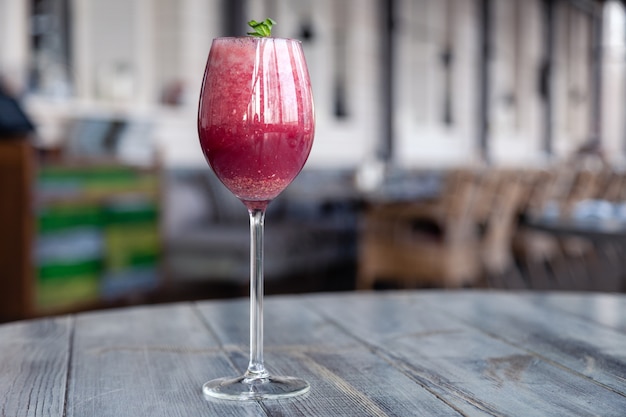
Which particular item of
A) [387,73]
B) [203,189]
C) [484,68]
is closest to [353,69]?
[387,73]

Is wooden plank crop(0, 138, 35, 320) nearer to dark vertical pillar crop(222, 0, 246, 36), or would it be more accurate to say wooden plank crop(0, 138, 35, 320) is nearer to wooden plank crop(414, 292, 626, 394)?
dark vertical pillar crop(222, 0, 246, 36)

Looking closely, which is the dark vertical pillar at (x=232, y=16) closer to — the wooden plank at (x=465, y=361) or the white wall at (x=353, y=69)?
the white wall at (x=353, y=69)

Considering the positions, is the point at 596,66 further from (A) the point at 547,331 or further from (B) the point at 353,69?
(A) the point at 547,331

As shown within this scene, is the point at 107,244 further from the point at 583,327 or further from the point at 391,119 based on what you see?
the point at 391,119

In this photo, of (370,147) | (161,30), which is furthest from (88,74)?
(370,147)

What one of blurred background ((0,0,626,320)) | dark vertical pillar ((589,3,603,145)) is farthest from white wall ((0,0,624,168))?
dark vertical pillar ((589,3,603,145))

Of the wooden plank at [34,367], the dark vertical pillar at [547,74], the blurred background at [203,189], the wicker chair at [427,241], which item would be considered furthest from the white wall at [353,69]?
the wooden plank at [34,367]

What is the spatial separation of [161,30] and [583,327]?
5469 mm

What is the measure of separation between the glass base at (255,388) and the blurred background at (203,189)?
2.11 m

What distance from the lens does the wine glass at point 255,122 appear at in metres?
0.76

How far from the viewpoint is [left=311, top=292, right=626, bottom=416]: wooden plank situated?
0.69 metres

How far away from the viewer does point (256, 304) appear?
0.75m

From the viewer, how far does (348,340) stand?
95cm

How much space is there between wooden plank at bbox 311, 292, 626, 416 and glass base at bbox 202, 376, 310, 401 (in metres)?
0.12
